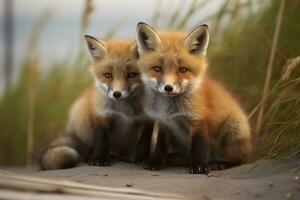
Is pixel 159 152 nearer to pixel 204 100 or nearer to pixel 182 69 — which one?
pixel 204 100

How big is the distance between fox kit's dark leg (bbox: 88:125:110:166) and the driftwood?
1023mm

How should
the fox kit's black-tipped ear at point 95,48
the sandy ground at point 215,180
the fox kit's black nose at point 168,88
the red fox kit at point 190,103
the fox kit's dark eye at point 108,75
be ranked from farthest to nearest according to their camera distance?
the fox kit's black-tipped ear at point 95,48, the fox kit's dark eye at point 108,75, the red fox kit at point 190,103, the fox kit's black nose at point 168,88, the sandy ground at point 215,180

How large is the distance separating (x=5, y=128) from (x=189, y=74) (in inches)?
103

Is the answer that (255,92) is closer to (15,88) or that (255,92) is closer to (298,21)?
(298,21)

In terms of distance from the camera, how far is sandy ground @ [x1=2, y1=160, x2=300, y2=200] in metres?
2.53

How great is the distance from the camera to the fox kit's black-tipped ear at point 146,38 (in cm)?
311

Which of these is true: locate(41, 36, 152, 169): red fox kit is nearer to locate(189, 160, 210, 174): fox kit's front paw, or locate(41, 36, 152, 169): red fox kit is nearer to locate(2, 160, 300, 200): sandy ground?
locate(2, 160, 300, 200): sandy ground

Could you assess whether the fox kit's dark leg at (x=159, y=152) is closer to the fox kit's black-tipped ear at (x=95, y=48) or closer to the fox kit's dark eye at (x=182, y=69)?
the fox kit's dark eye at (x=182, y=69)

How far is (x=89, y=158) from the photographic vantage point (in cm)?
356

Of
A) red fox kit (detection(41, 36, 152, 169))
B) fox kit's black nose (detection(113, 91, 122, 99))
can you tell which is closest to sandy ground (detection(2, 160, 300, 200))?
red fox kit (detection(41, 36, 152, 169))

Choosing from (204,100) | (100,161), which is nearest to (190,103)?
(204,100)

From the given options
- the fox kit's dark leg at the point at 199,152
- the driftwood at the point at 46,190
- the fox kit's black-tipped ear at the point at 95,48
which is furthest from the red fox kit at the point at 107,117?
the driftwood at the point at 46,190

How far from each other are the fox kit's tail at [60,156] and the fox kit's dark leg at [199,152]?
28.4 inches

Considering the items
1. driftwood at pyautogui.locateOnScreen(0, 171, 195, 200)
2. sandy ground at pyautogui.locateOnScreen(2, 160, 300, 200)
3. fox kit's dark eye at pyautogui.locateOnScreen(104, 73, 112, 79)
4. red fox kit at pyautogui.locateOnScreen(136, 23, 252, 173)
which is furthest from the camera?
fox kit's dark eye at pyautogui.locateOnScreen(104, 73, 112, 79)
